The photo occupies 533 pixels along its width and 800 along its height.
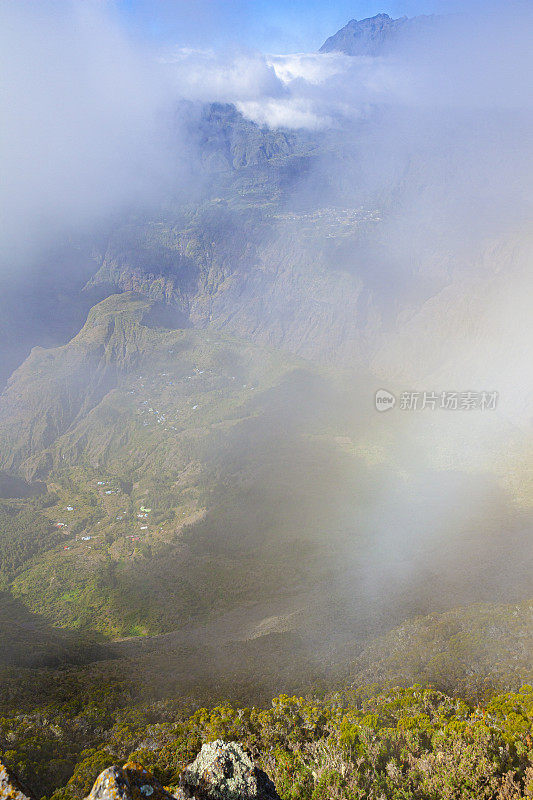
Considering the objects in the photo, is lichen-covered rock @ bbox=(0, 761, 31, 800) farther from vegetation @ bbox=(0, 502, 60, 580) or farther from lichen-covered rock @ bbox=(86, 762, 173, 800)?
vegetation @ bbox=(0, 502, 60, 580)

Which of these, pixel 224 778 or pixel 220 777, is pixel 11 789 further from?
pixel 224 778

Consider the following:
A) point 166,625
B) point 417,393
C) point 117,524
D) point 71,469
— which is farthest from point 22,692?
point 417,393

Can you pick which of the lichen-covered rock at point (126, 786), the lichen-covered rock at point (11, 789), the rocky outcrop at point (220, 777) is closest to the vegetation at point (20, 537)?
the rocky outcrop at point (220, 777)

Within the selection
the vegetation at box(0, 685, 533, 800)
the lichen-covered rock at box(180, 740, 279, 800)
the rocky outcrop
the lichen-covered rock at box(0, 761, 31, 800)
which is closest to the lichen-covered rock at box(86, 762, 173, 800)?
the rocky outcrop

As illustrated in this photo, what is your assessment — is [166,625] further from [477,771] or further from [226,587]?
[477,771]

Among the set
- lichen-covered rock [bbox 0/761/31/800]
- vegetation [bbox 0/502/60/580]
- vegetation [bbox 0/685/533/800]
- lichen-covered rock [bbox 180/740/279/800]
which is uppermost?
lichen-covered rock [bbox 0/761/31/800]

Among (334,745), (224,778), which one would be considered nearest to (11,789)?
(224,778)
